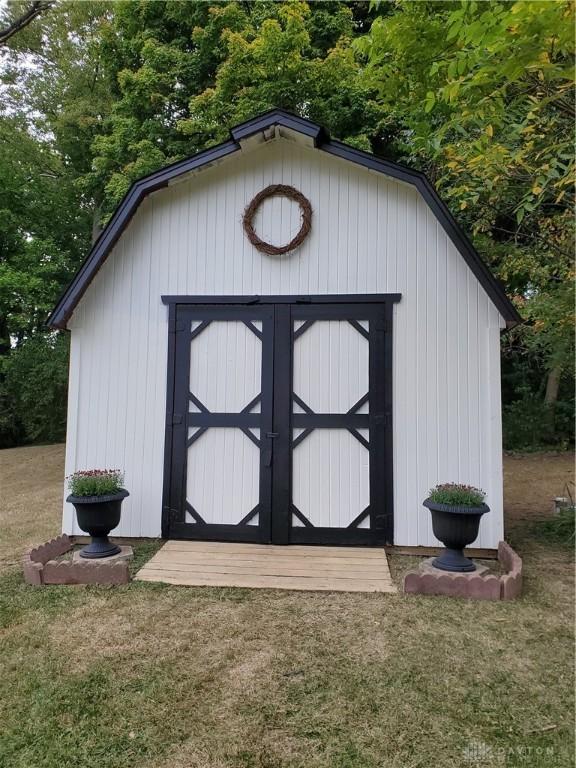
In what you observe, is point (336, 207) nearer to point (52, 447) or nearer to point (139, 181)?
point (139, 181)

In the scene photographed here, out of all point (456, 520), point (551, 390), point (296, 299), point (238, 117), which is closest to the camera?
point (456, 520)

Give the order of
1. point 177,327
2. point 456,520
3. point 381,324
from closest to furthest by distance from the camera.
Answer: point 456,520 → point 381,324 → point 177,327

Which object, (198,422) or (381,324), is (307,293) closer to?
(381,324)

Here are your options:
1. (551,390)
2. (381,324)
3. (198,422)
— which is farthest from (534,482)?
(198,422)

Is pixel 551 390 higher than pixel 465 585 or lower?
higher

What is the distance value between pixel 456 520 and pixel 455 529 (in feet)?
0.24

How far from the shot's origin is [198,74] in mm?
11812

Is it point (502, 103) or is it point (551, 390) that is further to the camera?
point (551, 390)

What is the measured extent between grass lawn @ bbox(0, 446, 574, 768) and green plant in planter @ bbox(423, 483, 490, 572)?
1.29ft

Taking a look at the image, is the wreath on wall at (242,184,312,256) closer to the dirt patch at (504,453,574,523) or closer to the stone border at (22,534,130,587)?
the stone border at (22,534,130,587)

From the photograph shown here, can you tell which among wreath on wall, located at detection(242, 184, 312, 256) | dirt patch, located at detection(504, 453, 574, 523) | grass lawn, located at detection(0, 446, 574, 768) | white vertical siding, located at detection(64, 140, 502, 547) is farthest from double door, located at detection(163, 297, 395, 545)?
dirt patch, located at detection(504, 453, 574, 523)

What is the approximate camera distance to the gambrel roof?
15.1 feet

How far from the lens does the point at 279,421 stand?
5.02 metres

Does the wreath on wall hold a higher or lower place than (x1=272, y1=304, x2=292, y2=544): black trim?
higher
